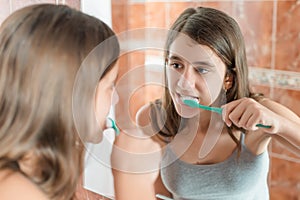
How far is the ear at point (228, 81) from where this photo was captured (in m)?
0.53

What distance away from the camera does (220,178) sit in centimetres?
56

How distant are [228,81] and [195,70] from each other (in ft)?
0.14

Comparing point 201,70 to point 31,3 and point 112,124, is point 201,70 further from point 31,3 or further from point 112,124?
point 31,3

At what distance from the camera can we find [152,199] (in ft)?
1.92

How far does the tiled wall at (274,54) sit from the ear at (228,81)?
29 mm

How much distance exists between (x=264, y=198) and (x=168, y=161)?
0.13 metres

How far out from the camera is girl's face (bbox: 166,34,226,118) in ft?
1.69

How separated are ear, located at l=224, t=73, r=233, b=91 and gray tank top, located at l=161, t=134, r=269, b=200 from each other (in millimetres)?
76

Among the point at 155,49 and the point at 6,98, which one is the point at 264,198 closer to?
the point at 155,49

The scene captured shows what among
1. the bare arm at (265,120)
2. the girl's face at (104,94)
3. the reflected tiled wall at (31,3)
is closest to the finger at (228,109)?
the bare arm at (265,120)

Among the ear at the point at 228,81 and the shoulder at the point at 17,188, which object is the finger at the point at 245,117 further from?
the shoulder at the point at 17,188

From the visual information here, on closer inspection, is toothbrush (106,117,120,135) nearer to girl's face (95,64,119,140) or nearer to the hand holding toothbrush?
girl's face (95,64,119,140)

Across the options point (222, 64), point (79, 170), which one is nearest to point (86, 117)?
point (79, 170)

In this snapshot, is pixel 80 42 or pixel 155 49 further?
pixel 155 49
